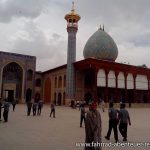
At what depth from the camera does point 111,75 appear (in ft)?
122

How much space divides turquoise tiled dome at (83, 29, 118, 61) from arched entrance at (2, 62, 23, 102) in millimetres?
12552

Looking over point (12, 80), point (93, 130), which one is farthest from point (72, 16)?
point (93, 130)

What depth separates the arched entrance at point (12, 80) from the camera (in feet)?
144

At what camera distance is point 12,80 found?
44.9 meters

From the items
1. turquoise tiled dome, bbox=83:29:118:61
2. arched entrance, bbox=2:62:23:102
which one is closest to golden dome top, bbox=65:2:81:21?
turquoise tiled dome, bbox=83:29:118:61

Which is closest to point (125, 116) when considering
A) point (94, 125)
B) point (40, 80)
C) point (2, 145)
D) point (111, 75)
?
point (94, 125)

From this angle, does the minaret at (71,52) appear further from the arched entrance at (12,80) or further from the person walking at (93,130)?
the person walking at (93,130)

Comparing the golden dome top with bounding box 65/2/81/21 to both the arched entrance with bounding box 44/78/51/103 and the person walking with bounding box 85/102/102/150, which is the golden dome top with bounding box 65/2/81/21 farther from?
the person walking with bounding box 85/102/102/150

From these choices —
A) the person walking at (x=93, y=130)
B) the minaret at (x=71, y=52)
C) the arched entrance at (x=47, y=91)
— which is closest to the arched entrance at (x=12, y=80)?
the arched entrance at (x=47, y=91)

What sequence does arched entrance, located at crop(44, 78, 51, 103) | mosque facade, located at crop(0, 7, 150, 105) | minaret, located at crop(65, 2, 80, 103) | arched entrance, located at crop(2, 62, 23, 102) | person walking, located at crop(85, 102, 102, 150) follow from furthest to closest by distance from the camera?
arched entrance, located at crop(44, 78, 51, 103), arched entrance, located at crop(2, 62, 23, 102), minaret, located at crop(65, 2, 80, 103), mosque facade, located at crop(0, 7, 150, 105), person walking, located at crop(85, 102, 102, 150)

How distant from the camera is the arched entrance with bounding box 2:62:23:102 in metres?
44.0

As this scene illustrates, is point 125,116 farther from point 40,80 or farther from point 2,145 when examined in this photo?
point 40,80

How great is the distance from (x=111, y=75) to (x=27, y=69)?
53.0ft

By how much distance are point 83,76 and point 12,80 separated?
13551mm
